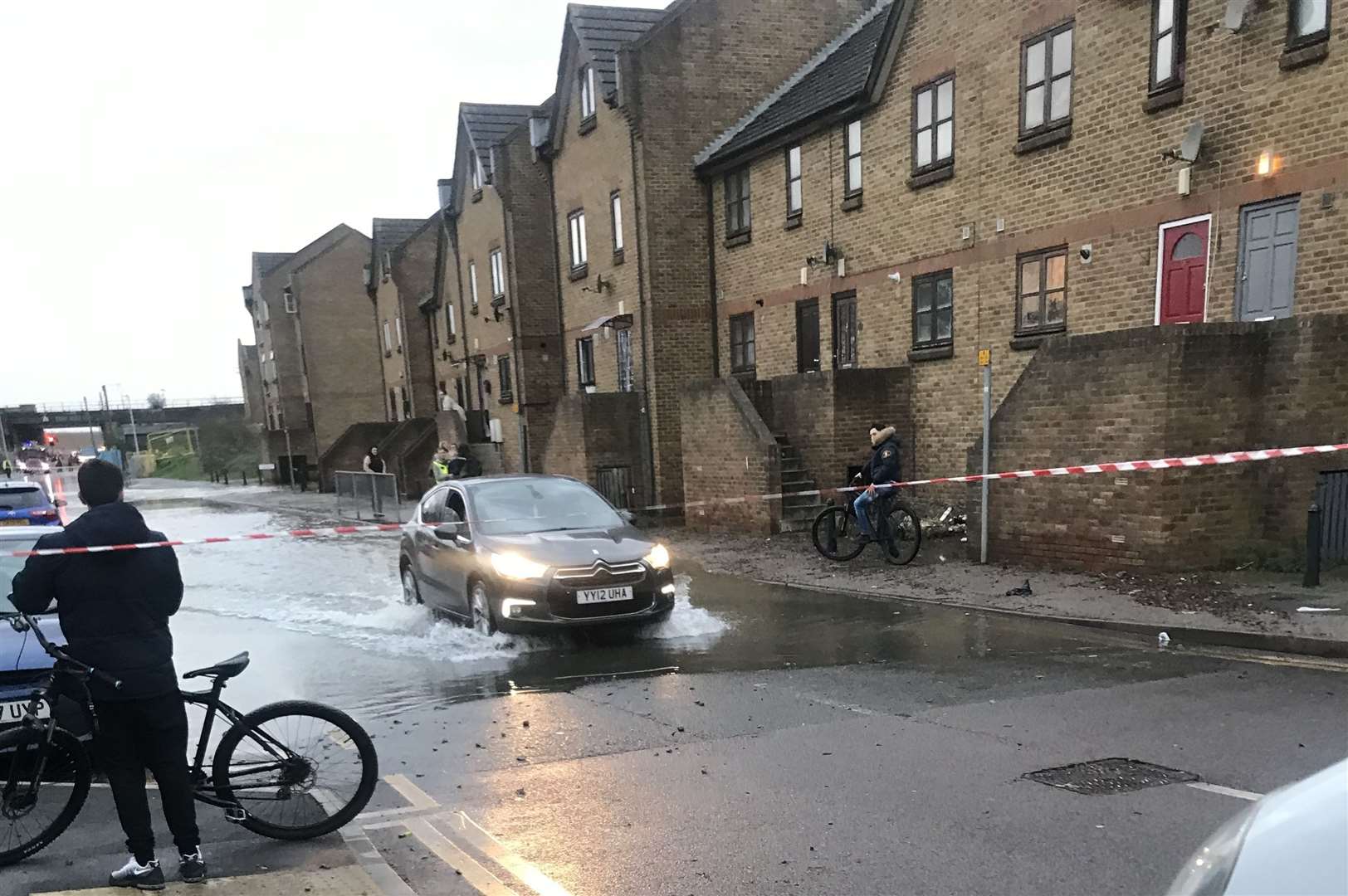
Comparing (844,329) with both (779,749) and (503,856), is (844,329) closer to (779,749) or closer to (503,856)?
(779,749)

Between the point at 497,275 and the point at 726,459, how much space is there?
1353cm

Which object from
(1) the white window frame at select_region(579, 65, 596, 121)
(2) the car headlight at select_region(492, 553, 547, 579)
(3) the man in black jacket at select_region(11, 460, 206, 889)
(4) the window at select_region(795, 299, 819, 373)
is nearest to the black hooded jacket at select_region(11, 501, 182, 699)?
(3) the man in black jacket at select_region(11, 460, 206, 889)

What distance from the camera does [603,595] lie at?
761 centimetres

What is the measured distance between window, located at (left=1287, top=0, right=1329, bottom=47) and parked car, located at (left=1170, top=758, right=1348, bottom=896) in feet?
32.7

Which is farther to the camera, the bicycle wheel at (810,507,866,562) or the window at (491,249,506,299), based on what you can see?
the window at (491,249,506,299)

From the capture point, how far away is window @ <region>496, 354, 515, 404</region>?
83.9 ft

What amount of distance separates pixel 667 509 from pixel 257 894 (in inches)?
595

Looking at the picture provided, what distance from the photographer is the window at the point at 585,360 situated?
73.1ft

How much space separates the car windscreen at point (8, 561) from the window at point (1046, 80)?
1241 cm

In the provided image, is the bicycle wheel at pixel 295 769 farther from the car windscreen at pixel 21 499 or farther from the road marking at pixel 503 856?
the car windscreen at pixel 21 499

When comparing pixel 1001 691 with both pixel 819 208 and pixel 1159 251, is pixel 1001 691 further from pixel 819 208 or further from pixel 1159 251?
Result: pixel 819 208

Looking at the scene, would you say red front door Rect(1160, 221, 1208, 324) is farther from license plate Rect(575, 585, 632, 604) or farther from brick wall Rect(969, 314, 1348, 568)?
license plate Rect(575, 585, 632, 604)

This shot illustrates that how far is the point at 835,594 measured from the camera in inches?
383

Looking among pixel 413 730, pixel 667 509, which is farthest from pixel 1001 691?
pixel 667 509
